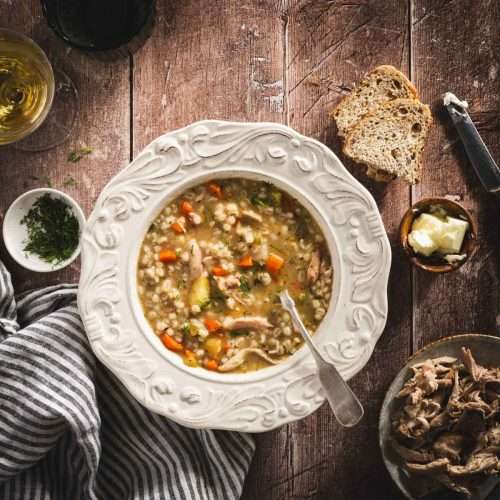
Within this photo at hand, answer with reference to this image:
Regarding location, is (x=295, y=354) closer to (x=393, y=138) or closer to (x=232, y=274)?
(x=232, y=274)

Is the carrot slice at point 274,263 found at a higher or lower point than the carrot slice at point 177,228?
lower

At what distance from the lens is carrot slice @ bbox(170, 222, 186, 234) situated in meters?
2.97

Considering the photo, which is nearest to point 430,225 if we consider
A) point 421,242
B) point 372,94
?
point 421,242

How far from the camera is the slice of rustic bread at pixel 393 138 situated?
10.2 ft

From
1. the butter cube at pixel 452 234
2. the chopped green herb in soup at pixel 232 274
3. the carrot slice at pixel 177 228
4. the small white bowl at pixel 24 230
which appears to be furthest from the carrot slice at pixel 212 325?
the butter cube at pixel 452 234

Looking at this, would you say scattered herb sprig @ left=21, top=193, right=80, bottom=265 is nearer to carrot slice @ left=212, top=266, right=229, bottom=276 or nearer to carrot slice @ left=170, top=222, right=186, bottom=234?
carrot slice @ left=170, top=222, right=186, bottom=234

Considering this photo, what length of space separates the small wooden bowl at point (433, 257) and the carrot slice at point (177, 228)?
95cm

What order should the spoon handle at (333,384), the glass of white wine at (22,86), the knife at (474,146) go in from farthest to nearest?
the knife at (474,146) < the glass of white wine at (22,86) < the spoon handle at (333,384)

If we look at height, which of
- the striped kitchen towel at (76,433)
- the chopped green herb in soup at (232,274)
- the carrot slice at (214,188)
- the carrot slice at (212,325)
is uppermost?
the carrot slice at (214,188)

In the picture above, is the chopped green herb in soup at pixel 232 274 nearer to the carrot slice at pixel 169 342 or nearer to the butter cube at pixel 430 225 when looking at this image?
the carrot slice at pixel 169 342

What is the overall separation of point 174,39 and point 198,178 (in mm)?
732

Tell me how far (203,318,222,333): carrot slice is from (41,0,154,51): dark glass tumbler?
1.25 m

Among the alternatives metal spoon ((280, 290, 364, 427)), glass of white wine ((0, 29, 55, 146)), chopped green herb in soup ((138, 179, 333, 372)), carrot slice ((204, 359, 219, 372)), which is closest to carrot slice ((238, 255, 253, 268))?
chopped green herb in soup ((138, 179, 333, 372))

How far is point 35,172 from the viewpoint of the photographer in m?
3.26
